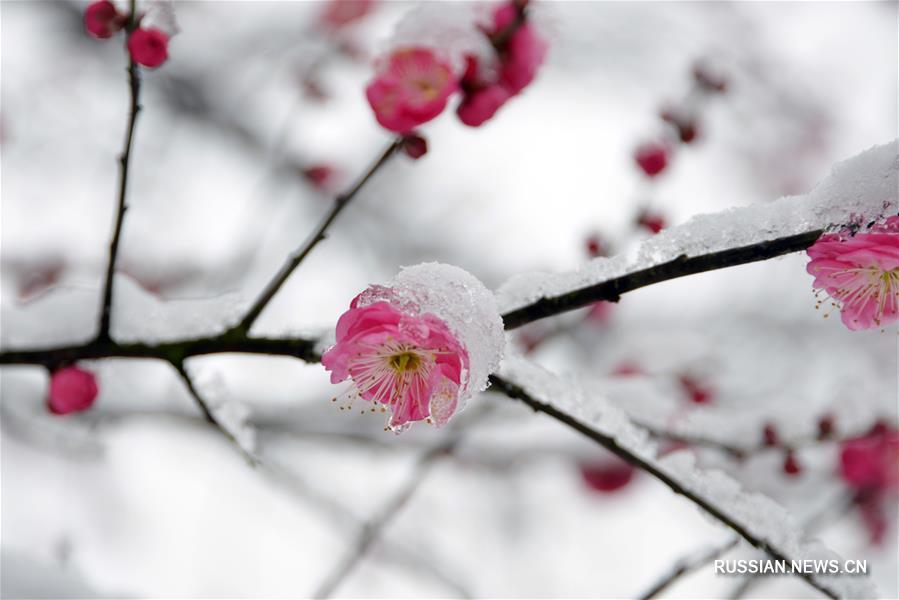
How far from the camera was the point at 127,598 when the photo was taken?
5.53 feet

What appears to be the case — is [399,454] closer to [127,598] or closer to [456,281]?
[127,598]

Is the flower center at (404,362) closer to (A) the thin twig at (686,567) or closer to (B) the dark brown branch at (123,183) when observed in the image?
(B) the dark brown branch at (123,183)

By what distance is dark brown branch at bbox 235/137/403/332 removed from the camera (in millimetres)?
1215

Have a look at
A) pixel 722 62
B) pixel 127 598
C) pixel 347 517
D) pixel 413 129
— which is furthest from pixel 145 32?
pixel 722 62

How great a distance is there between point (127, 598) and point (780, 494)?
2480 millimetres

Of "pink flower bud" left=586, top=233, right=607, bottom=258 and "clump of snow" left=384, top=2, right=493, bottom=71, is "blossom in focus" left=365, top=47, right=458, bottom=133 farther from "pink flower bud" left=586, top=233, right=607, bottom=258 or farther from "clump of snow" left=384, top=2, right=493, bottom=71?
"pink flower bud" left=586, top=233, right=607, bottom=258

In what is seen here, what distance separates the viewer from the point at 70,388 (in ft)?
4.77

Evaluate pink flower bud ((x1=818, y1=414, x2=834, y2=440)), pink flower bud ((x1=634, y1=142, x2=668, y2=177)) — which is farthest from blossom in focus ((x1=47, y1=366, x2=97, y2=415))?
pink flower bud ((x1=818, y1=414, x2=834, y2=440))

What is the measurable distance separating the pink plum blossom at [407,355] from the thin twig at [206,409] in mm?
266

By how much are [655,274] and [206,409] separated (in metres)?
0.71

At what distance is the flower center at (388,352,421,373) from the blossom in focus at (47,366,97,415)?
69 centimetres

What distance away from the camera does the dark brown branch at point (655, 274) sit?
964 mm

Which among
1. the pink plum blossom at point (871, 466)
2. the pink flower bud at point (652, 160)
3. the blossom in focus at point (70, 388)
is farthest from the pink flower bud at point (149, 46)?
the pink plum blossom at point (871, 466)

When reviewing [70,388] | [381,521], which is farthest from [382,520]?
[70,388]
